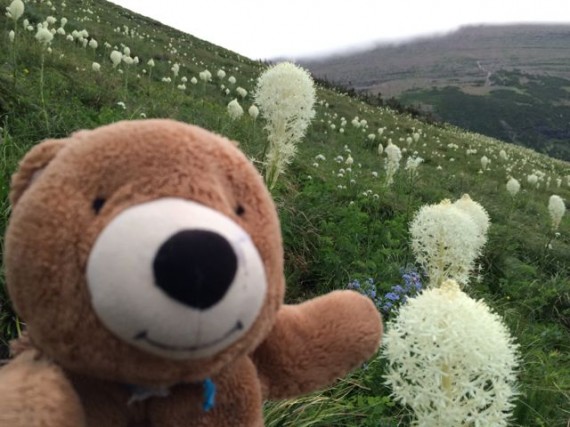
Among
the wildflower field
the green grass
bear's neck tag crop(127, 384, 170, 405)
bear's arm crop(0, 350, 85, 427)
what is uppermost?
bear's arm crop(0, 350, 85, 427)

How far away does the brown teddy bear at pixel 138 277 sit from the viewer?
3.95ft

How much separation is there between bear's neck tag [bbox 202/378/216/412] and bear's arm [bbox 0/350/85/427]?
1.02ft

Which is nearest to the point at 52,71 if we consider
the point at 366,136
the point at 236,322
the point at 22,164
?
the point at 22,164

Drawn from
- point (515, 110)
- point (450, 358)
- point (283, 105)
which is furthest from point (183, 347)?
point (515, 110)

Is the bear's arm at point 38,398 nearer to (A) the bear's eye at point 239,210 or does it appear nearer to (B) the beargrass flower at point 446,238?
(A) the bear's eye at point 239,210

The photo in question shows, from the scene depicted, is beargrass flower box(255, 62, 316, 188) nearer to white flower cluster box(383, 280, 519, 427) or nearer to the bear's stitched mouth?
white flower cluster box(383, 280, 519, 427)

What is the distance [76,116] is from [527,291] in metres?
5.21

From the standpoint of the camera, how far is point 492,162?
21.1m

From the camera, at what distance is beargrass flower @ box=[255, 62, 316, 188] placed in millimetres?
4219

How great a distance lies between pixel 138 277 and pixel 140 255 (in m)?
0.05

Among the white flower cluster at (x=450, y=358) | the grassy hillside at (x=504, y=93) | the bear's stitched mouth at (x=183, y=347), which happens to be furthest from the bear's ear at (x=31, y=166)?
the grassy hillside at (x=504, y=93)

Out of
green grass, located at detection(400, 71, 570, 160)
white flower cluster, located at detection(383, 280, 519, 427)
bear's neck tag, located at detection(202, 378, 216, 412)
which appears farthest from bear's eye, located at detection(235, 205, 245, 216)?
green grass, located at detection(400, 71, 570, 160)

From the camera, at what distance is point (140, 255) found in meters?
1.20

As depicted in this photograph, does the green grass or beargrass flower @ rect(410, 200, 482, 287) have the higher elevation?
beargrass flower @ rect(410, 200, 482, 287)
